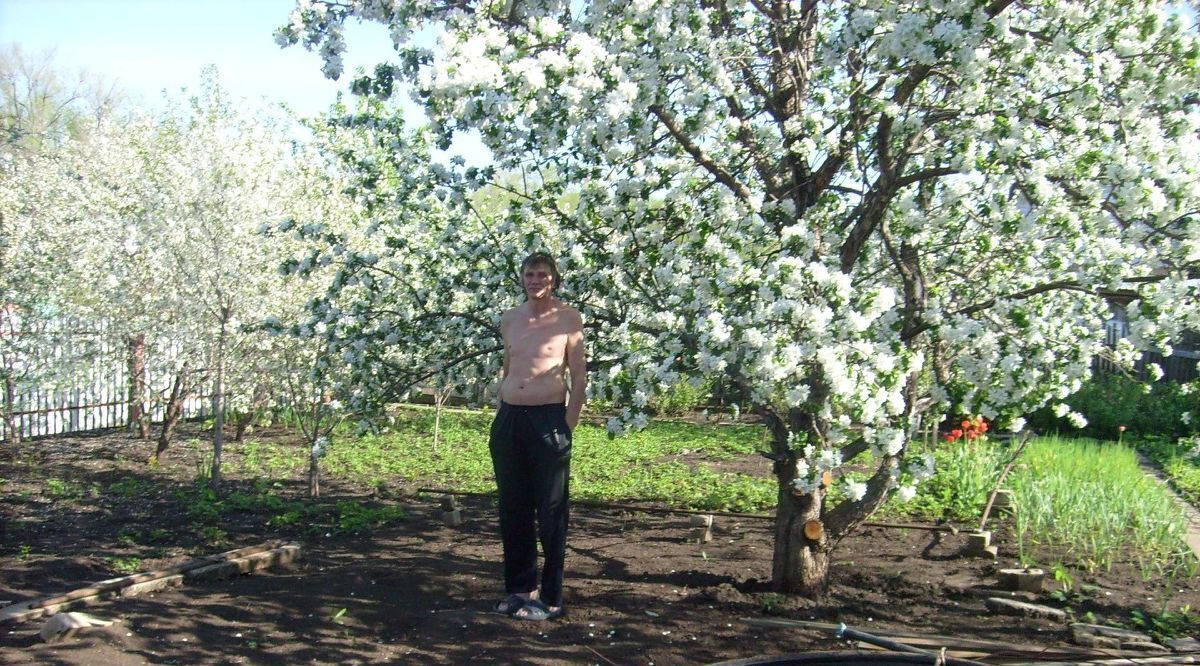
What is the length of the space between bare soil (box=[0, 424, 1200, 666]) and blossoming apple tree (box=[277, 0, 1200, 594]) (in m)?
0.65

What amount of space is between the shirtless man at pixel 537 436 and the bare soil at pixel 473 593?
21 cm

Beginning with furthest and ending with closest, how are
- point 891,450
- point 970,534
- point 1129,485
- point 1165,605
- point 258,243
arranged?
point 258,243 < point 1129,485 < point 970,534 < point 1165,605 < point 891,450

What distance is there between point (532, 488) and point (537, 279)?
101 centimetres

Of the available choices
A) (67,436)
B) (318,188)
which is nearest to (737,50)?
(318,188)

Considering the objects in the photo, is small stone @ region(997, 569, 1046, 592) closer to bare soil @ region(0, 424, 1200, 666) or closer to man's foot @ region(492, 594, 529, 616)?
bare soil @ region(0, 424, 1200, 666)

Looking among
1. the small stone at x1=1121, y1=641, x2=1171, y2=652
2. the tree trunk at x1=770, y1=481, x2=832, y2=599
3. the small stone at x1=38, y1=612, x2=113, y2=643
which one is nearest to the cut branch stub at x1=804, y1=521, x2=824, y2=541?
the tree trunk at x1=770, y1=481, x2=832, y2=599

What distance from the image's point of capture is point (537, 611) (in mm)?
5000

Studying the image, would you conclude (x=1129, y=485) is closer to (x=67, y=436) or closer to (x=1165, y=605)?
(x=1165, y=605)

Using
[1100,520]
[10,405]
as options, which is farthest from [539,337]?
[10,405]

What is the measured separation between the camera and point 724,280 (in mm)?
4684

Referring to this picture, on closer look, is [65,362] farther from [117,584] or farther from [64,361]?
[117,584]

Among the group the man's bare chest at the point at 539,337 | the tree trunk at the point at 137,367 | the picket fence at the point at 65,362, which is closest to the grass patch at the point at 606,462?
the picket fence at the point at 65,362

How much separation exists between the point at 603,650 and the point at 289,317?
548cm

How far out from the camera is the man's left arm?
509cm
